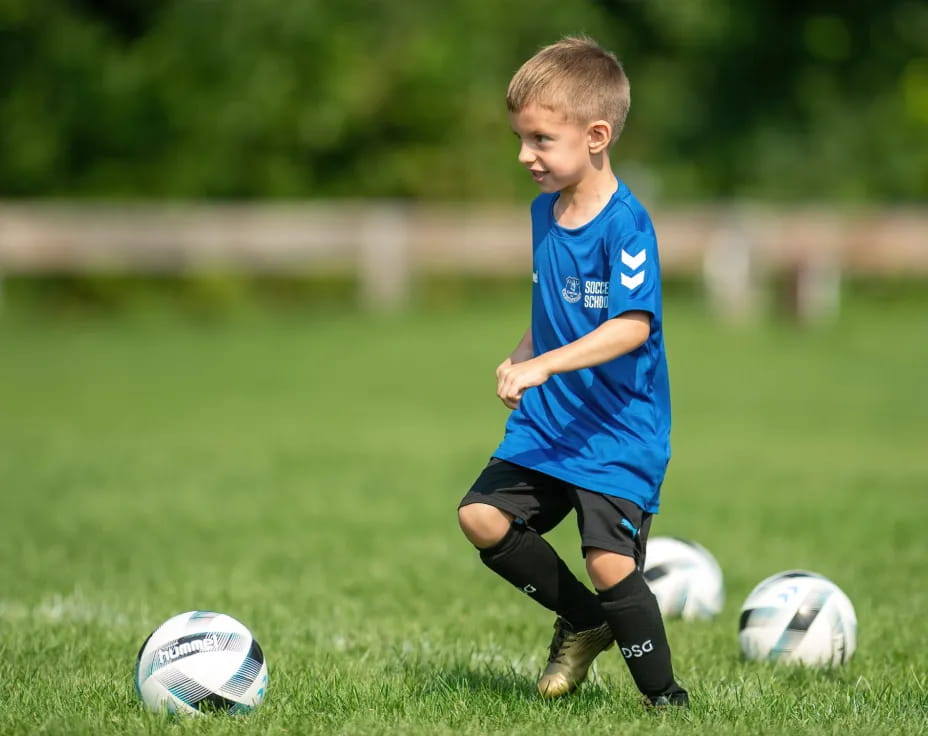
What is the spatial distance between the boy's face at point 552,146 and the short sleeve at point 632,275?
10.1 inches

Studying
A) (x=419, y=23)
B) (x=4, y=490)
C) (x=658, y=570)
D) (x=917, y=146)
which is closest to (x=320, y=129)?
(x=419, y=23)

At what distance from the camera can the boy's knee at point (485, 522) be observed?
4.32 metres

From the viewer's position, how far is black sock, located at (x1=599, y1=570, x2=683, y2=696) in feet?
13.9

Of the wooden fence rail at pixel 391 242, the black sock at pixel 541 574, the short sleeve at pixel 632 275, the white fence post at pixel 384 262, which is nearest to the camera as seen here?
the short sleeve at pixel 632 275

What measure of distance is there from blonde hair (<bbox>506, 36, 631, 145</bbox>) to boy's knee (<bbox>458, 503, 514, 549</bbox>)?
122 cm

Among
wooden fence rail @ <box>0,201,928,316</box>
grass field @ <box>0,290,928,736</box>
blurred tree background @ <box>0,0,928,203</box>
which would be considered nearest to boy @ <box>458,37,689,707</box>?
grass field @ <box>0,290,928,736</box>

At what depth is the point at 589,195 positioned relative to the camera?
4.29 meters

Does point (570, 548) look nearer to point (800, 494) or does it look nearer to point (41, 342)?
point (800, 494)

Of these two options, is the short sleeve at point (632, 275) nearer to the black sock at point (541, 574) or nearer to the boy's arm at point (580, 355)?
the boy's arm at point (580, 355)

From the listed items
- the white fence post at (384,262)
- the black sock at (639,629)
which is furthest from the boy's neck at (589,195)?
the white fence post at (384,262)

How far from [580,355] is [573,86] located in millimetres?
841

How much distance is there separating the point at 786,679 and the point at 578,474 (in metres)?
1.37

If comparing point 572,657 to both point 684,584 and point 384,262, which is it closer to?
point 684,584

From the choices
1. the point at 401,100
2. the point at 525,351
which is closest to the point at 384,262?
the point at 401,100
